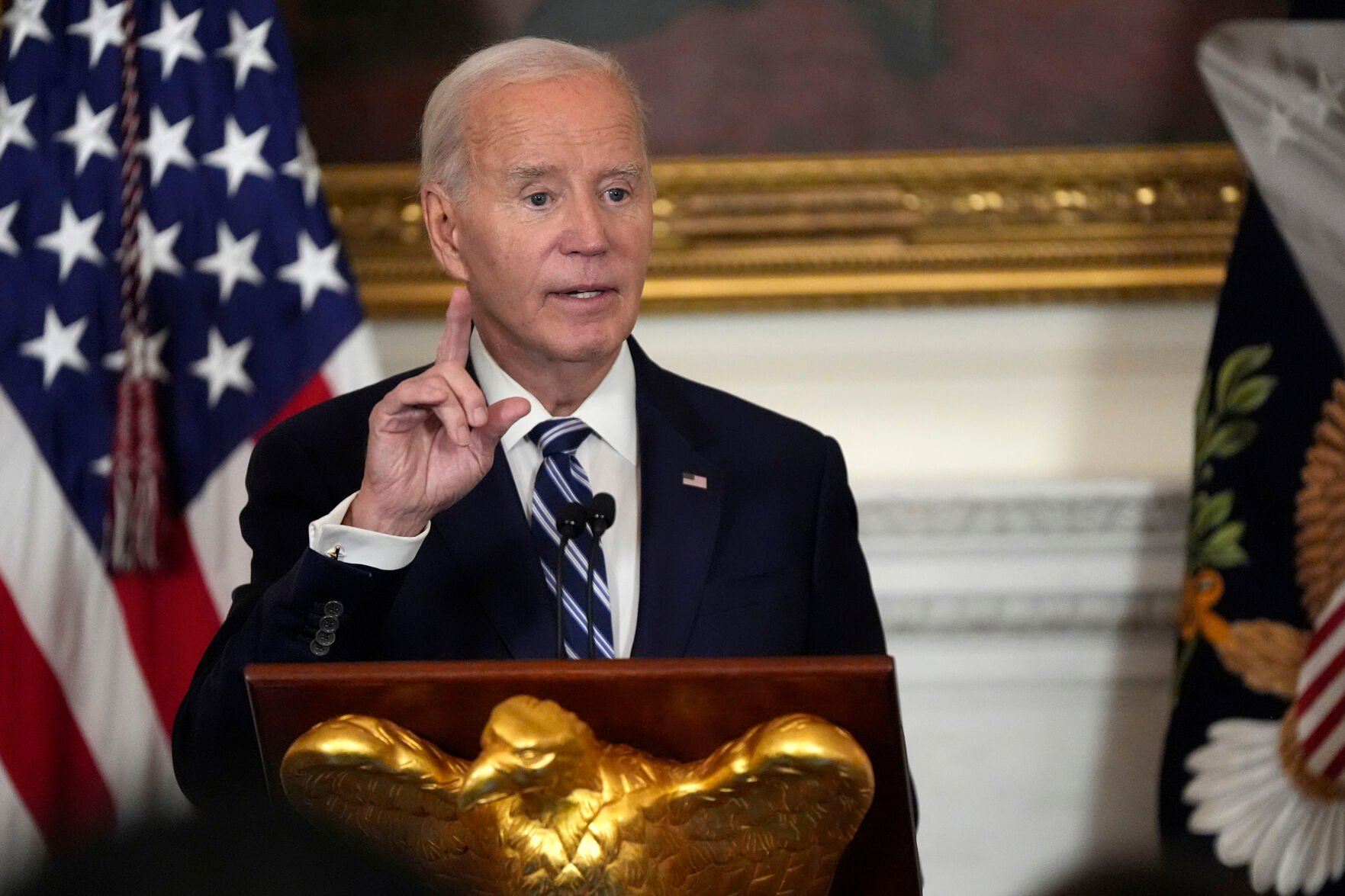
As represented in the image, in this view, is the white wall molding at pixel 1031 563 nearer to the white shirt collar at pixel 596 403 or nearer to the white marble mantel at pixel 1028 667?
the white marble mantel at pixel 1028 667

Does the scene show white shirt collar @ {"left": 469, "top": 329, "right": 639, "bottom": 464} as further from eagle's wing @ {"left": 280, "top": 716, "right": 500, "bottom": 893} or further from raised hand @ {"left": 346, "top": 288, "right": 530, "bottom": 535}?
eagle's wing @ {"left": 280, "top": 716, "right": 500, "bottom": 893}

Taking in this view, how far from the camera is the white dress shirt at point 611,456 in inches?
88.6

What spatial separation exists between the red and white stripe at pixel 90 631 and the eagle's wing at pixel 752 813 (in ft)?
5.78

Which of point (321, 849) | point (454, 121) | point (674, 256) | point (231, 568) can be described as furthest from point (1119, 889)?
point (674, 256)

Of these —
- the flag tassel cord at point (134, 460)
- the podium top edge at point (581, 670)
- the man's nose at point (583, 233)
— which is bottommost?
the flag tassel cord at point (134, 460)

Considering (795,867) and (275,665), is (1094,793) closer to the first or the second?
(795,867)

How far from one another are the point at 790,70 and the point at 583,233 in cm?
163

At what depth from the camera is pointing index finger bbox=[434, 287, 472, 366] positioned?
195cm

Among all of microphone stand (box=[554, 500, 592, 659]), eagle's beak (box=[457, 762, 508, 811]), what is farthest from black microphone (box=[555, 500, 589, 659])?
eagle's beak (box=[457, 762, 508, 811])

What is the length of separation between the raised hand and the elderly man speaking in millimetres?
58

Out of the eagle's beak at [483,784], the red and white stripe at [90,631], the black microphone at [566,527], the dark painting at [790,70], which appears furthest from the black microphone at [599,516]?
the dark painting at [790,70]

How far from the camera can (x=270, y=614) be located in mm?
1872

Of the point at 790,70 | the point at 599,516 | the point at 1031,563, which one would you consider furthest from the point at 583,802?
the point at 790,70

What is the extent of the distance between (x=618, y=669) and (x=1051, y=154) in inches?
97.9
